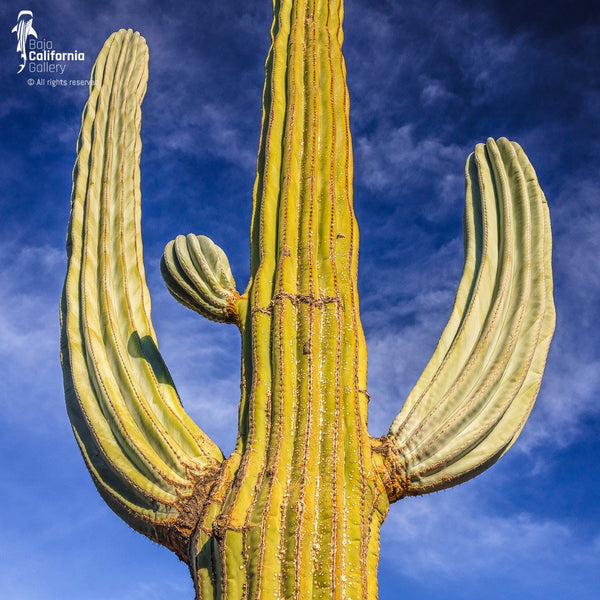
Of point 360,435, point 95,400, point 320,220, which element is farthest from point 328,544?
point 320,220

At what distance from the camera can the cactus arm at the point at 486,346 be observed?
3.05m

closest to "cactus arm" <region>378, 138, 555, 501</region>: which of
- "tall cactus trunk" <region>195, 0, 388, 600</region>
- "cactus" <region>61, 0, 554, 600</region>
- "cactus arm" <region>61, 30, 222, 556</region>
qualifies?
"cactus" <region>61, 0, 554, 600</region>

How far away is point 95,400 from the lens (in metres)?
3.30

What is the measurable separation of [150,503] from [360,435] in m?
0.86

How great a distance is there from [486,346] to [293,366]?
878 mm

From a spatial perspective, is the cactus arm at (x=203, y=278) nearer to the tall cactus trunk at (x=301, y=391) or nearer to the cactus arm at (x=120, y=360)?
the tall cactus trunk at (x=301, y=391)

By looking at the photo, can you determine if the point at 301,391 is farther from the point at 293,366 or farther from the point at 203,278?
the point at 203,278

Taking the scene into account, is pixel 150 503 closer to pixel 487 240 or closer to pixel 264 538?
pixel 264 538

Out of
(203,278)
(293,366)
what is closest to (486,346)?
(293,366)

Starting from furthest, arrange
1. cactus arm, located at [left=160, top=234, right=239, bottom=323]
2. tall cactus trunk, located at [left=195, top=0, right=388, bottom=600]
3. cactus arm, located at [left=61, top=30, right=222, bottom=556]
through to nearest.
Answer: cactus arm, located at [left=160, top=234, right=239, bottom=323], cactus arm, located at [left=61, top=30, right=222, bottom=556], tall cactus trunk, located at [left=195, top=0, right=388, bottom=600]

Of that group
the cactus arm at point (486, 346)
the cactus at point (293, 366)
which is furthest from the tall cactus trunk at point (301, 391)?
the cactus arm at point (486, 346)

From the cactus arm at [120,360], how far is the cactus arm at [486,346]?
837mm

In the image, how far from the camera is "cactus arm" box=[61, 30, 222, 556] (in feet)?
9.87

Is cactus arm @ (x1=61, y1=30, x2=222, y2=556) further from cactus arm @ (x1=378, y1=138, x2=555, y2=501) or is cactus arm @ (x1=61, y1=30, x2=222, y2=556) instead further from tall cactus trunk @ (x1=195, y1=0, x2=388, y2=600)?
cactus arm @ (x1=378, y1=138, x2=555, y2=501)
